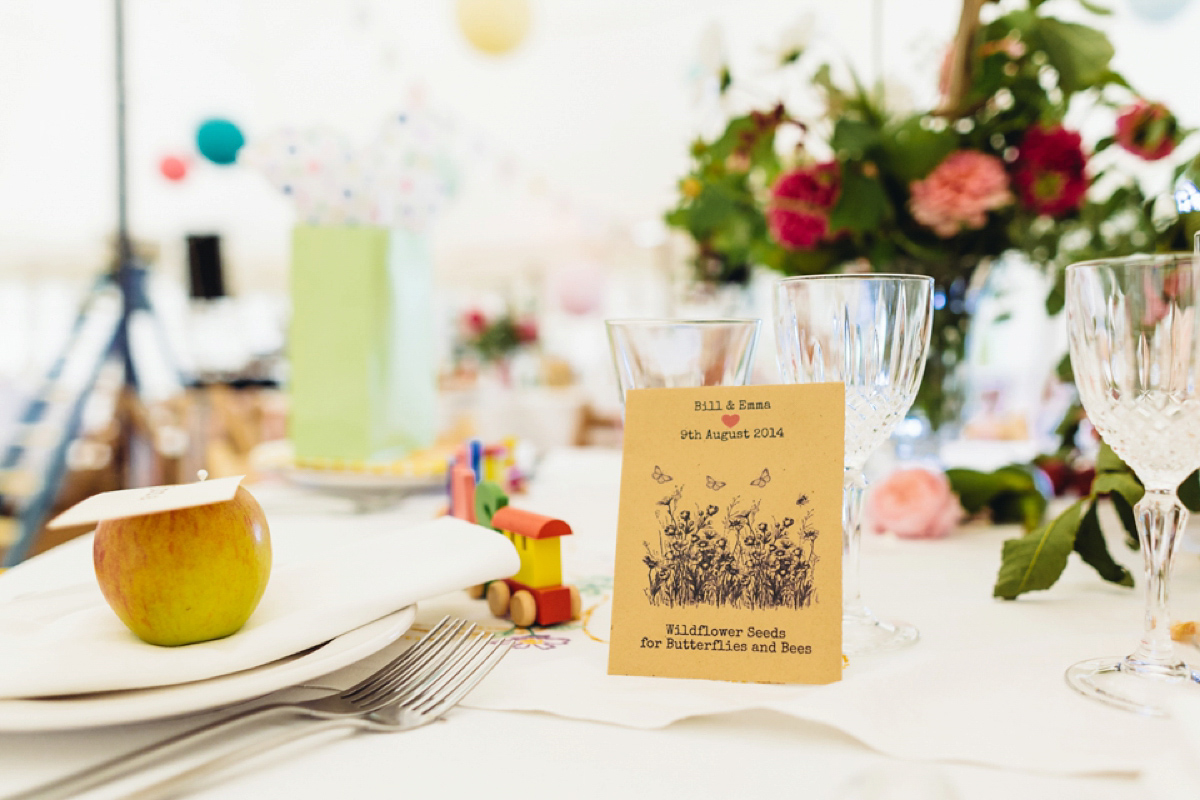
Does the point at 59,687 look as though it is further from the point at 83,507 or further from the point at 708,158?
the point at 708,158

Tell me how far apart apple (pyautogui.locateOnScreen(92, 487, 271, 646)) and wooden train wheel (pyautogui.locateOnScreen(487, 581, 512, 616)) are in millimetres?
206

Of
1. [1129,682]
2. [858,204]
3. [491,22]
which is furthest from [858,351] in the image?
[491,22]

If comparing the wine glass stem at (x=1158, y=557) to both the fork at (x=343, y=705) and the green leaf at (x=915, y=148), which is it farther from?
the green leaf at (x=915, y=148)

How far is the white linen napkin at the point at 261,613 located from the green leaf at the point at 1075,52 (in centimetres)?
89

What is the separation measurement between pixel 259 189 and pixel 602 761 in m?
8.06

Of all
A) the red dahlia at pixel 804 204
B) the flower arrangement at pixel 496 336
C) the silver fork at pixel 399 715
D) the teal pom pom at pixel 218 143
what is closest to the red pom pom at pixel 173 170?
the flower arrangement at pixel 496 336

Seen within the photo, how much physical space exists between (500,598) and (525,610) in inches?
1.1

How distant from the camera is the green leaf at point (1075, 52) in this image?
92 cm

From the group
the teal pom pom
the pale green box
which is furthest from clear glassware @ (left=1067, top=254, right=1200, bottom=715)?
the teal pom pom

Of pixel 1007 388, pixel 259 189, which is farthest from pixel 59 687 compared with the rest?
pixel 259 189

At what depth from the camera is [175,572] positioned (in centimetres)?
42

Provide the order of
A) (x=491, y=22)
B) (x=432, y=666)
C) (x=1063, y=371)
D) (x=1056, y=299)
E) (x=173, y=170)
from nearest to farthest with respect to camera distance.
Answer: (x=432, y=666) < (x=1056, y=299) < (x=1063, y=371) < (x=491, y=22) < (x=173, y=170)

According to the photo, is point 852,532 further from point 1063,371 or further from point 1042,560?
point 1063,371

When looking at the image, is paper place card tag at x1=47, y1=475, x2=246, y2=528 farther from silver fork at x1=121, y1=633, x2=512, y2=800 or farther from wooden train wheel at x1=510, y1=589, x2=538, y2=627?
wooden train wheel at x1=510, y1=589, x2=538, y2=627
